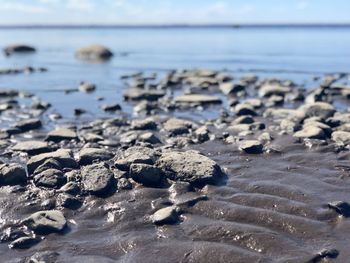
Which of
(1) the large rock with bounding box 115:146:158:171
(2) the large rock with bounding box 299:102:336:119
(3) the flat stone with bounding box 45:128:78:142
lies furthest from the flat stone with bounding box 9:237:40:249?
(2) the large rock with bounding box 299:102:336:119

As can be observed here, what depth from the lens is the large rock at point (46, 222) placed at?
830cm

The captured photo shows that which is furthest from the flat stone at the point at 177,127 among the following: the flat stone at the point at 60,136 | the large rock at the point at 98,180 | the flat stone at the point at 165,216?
the flat stone at the point at 165,216

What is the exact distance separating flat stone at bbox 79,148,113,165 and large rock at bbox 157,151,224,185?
6.30 ft

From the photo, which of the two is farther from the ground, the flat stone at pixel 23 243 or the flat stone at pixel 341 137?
the flat stone at pixel 341 137

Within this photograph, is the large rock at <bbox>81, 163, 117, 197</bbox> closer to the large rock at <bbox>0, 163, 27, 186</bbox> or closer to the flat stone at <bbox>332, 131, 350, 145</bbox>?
the large rock at <bbox>0, 163, 27, 186</bbox>

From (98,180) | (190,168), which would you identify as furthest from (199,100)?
(98,180)

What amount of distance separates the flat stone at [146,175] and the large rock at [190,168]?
300 millimetres

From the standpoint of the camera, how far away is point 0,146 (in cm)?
1380

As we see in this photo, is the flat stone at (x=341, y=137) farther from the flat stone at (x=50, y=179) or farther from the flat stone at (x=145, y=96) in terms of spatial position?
the flat stone at (x=145, y=96)

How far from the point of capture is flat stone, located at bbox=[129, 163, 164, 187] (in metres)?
10.2

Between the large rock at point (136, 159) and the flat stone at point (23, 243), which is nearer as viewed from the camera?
the flat stone at point (23, 243)

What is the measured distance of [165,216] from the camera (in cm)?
860

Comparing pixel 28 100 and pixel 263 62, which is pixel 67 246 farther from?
pixel 263 62

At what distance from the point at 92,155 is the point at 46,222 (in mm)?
3693
